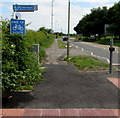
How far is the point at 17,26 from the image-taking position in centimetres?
609

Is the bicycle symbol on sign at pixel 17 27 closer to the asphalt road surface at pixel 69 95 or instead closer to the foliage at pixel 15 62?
the foliage at pixel 15 62

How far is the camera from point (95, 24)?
6125cm

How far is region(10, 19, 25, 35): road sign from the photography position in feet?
19.6

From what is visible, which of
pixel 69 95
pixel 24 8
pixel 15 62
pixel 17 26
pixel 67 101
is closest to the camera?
pixel 15 62

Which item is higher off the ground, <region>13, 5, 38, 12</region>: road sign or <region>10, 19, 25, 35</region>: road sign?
<region>13, 5, 38, 12</region>: road sign

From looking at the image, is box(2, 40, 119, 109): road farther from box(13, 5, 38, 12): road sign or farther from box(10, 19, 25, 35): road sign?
box(13, 5, 38, 12): road sign

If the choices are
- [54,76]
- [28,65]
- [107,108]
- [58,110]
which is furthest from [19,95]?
[54,76]

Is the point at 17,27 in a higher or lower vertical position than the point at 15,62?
higher

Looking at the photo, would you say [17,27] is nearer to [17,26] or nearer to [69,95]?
[17,26]

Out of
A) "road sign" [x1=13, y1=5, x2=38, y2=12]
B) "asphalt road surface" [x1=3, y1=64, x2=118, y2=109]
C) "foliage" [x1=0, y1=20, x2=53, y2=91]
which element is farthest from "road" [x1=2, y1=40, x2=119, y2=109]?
"road sign" [x1=13, y1=5, x2=38, y2=12]

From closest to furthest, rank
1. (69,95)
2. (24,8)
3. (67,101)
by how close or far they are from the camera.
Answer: (67,101) → (69,95) → (24,8)

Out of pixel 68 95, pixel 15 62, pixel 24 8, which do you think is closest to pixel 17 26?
pixel 24 8

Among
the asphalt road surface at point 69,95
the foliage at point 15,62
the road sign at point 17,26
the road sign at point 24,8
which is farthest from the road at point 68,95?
the road sign at point 24,8

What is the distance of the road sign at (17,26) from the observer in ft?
19.6
